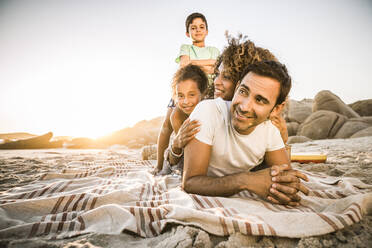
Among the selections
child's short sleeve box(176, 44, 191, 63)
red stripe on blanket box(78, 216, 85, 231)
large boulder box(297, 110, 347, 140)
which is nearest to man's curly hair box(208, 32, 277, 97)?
child's short sleeve box(176, 44, 191, 63)

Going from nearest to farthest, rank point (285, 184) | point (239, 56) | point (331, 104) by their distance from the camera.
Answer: point (285, 184) → point (239, 56) → point (331, 104)

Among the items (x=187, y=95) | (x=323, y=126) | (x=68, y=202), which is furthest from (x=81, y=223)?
(x=323, y=126)

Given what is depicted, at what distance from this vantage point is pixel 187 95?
129 inches

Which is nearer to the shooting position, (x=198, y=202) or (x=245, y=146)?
(x=198, y=202)

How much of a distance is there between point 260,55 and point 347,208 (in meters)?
1.81

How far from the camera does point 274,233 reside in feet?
3.77

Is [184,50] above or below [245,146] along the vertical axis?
above

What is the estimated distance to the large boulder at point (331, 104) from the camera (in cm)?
1213

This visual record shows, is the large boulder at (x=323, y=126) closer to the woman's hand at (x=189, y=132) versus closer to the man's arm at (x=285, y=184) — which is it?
the man's arm at (x=285, y=184)

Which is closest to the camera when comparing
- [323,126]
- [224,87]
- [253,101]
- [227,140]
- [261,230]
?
[261,230]

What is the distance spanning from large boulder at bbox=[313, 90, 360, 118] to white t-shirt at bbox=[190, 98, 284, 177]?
13.1 metres

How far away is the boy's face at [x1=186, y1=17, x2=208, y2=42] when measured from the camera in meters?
4.49

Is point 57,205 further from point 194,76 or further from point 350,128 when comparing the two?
point 350,128

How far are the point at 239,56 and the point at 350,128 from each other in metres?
10.7
